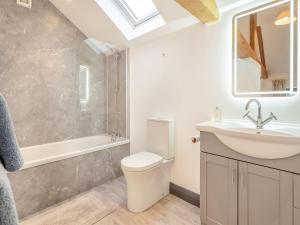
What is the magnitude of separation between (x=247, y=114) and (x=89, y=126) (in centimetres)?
232

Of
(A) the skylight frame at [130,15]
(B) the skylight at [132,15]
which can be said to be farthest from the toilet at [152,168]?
(A) the skylight frame at [130,15]

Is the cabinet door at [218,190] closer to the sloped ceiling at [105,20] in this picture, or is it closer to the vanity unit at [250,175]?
the vanity unit at [250,175]

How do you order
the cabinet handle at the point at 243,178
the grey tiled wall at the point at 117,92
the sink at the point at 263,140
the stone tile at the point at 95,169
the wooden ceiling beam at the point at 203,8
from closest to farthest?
the sink at the point at 263,140
the cabinet handle at the point at 243,178
the wooden ceiling beam at the point at 203,8
the stone tile at the point at 95,169
the grey tiled wall at the point at 117,92

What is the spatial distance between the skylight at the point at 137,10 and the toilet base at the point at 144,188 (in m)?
1.88

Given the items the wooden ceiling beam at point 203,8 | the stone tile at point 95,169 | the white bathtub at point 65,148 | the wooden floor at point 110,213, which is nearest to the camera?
the wooden ceiling beam at point 203,8

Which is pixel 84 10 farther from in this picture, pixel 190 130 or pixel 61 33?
pixel 190 130

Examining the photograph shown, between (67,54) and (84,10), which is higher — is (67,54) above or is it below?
below

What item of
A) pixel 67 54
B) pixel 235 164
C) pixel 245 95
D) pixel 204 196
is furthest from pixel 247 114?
pixel 67 54

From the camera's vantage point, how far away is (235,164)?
1.35 m

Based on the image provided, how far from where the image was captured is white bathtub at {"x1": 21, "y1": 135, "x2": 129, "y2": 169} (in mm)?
2137

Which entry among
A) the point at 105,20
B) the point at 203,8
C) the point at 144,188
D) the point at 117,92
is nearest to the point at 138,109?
the point at 117,92

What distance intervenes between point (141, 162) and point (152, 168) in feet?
0.43

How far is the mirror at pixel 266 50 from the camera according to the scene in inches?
55.3

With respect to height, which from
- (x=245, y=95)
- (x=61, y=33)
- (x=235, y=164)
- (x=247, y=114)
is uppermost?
(x=61, y=33)
